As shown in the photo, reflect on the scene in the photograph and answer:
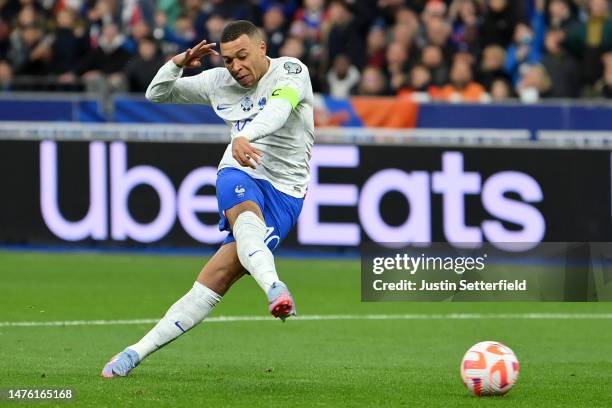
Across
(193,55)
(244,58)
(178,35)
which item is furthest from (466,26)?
(244,58)

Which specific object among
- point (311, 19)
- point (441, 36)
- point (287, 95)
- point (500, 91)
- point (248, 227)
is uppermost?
point (311, 19)

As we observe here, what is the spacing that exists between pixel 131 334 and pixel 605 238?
6.84 m

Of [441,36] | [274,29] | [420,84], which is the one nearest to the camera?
[420,84]

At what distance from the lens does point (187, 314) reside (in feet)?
30.5

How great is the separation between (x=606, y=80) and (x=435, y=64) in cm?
238

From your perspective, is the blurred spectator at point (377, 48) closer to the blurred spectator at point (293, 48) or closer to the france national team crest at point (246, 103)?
the blurred spectator at point (293, 48)

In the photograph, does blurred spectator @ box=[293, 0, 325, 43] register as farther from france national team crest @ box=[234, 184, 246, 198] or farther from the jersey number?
france national team crest @ box=[234, 184, 246, 198]

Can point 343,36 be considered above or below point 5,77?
above

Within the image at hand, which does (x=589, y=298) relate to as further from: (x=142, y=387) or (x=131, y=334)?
(x=142, y=387)

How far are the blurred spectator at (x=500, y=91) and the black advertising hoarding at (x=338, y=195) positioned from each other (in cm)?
312

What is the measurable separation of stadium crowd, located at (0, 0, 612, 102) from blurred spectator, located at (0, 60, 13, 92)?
0.02 meters

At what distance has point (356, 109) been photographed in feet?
67.4

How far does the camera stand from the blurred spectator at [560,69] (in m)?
20.8

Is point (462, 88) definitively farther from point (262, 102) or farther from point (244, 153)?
point (244, 153)
